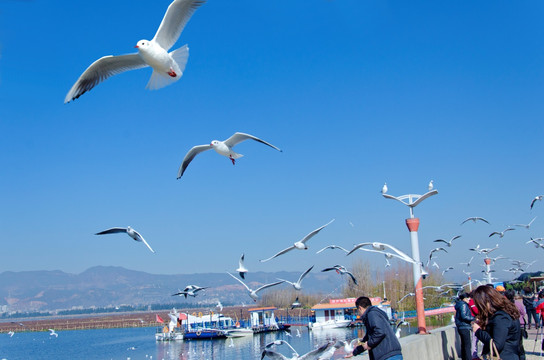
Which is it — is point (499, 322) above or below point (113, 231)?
below

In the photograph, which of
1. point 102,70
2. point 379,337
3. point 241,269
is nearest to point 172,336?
point 241,269

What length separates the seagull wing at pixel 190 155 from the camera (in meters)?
11.6

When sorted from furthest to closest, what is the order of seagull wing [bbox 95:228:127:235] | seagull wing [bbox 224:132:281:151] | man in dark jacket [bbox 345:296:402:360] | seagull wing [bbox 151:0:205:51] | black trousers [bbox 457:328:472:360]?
seagull wing [bbox 224:132:281:151]
seagull wing [bbox 95:228:127:235]
seagull wing [bbox 151:0:205:51]
black trousers [bbox 457:328:472:360]
man in dark jacket [bbox 345:296:402:360]

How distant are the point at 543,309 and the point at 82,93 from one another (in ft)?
28.6

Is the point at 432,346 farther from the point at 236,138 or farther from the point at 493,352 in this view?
the point at 236,138

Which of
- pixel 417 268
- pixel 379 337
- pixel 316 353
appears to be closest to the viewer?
pixel 379 337

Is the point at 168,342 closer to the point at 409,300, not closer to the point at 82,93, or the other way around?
the point at 409,300

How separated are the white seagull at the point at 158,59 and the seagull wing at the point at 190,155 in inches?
105

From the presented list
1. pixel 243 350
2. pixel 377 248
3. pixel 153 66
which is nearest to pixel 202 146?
pixel 153 66

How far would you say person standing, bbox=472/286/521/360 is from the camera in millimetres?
4570

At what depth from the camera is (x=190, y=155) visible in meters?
11.9

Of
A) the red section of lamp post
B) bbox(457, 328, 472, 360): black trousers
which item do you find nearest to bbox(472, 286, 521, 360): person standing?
bbox(457, 328, 472, 360): black trousers

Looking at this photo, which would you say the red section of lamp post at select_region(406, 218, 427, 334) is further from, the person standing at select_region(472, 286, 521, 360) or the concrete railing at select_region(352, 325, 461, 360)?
the person standing at select_region(472, 286, 521, 360)

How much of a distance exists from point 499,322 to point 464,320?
3.31 m
